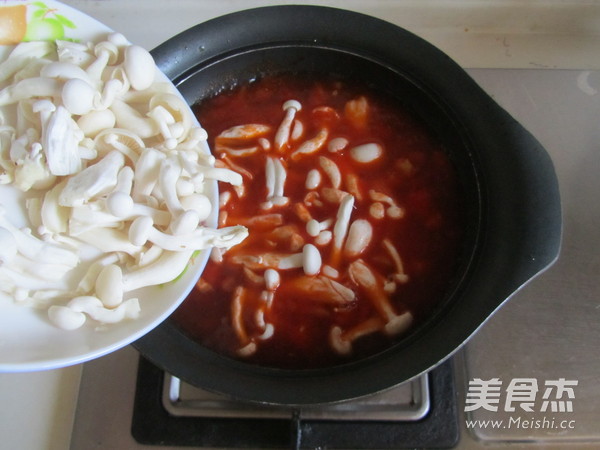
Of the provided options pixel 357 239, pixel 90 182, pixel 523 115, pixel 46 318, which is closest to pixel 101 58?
pixel 90 182

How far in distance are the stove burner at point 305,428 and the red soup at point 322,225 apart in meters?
0.11

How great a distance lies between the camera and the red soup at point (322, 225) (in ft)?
2.45

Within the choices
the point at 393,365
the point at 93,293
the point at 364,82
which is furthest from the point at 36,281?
the point at 364,82

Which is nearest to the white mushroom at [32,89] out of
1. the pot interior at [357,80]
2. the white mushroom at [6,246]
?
the white mushroom at [6,246]

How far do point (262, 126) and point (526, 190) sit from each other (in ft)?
1.28

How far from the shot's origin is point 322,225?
2.61 feet

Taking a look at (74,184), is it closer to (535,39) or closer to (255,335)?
(255,335)

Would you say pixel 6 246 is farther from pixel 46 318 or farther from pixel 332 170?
pixel 332 170

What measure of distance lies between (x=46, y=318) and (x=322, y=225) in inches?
14.3

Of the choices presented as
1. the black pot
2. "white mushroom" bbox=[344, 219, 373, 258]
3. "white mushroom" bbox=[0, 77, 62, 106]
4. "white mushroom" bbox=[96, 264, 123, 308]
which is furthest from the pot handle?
"white mushroom" bbox=[0, 77, 62, 106]

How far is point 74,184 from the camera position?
0.57 meters

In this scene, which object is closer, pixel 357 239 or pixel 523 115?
pixel 357 239

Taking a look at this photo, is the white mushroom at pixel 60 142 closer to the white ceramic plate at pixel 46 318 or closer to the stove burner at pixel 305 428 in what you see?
the white ceramic plate at pixel 46 318

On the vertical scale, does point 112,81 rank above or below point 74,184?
above
